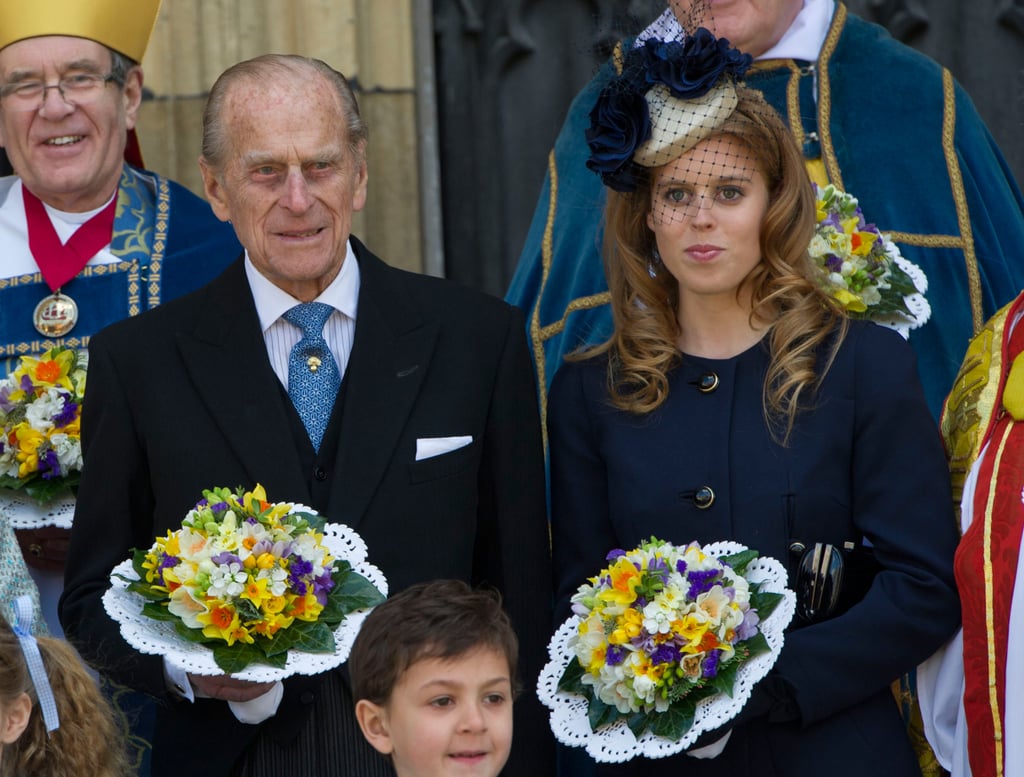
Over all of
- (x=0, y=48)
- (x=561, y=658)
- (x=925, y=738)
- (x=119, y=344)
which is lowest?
(x=925, y=738)

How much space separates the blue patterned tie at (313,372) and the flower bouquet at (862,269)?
959 mm

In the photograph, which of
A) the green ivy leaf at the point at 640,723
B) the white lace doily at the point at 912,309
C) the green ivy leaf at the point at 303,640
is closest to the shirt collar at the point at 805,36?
the white lace doily at the point at 912,309

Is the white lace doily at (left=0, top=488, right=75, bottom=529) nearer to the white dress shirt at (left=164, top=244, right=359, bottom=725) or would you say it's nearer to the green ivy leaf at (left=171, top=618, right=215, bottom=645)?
the white dress shirt at (left=164, top=244, right=359, bottom=725)

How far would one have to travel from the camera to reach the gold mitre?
4543 mm

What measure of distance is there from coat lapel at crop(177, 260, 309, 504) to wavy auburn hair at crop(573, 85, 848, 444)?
2.03 ft

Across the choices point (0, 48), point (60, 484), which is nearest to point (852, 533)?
point (60, 484)

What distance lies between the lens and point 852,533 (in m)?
3.46

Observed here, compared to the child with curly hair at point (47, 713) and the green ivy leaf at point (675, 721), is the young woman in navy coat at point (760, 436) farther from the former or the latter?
the child with curly hair at point (47, 713)

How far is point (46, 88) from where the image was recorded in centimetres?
455

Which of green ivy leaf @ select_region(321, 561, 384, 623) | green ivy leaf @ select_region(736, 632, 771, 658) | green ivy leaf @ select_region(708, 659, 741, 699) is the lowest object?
green ivy leaf @ select_region(708, 659, 741, 699)

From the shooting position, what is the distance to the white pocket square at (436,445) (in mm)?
3492

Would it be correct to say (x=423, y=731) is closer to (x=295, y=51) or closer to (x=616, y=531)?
(x=616, y=531)

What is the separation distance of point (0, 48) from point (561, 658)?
2.19 meters

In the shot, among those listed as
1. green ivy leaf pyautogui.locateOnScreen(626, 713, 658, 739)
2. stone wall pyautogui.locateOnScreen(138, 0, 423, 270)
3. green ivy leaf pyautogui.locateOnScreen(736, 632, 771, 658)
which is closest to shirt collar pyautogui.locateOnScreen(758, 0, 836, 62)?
stone wall pyautogui.locateOnScreen(138, 0, 423, 270)
